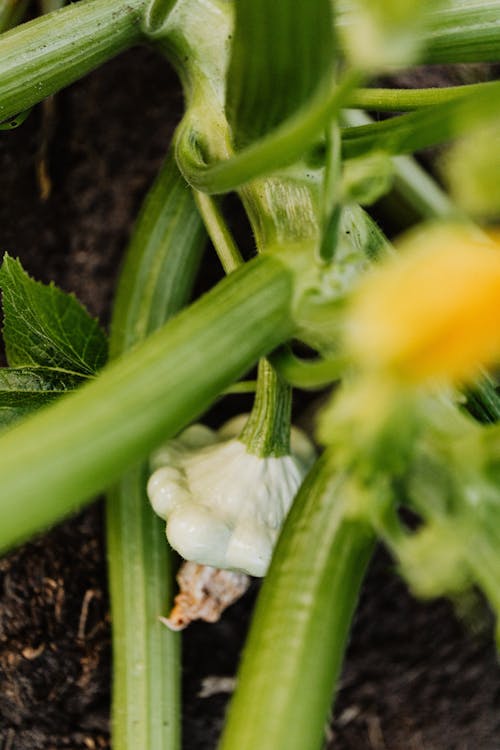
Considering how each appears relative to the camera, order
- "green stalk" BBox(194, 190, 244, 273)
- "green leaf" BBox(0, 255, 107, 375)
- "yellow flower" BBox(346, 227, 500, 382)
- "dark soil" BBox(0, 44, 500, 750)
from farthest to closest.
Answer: "dark soil" BBox(0, 44, 500, 750), "green stalk" BBox(194, 190, 244, 273), "green leaf" BBox(0, 255, 107, 375), "yellow flower" BBox(346, 227, 500, 382)

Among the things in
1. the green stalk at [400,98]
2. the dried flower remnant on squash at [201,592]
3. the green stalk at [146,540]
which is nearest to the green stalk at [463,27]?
the green stalk at [400,98]

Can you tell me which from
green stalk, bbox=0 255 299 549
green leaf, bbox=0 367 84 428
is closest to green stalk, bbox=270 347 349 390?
green stalk, bbox=0 255 299 549

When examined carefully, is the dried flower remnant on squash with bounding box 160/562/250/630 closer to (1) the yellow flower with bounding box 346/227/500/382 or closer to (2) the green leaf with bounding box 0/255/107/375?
Result: (2) the green leaf with bounding box 0/255/107/375

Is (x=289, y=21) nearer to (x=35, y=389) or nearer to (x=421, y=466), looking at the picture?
(x=421, y=466)

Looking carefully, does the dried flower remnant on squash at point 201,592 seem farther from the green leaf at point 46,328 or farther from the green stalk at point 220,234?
the green stalk at point 220,234

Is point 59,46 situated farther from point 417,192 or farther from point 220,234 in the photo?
point 417,192
